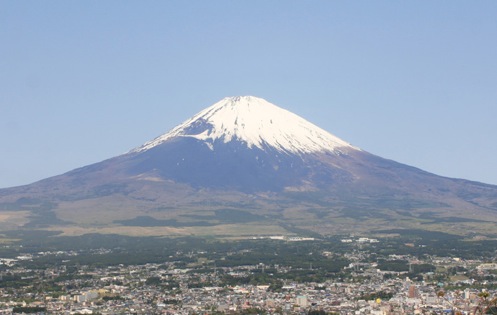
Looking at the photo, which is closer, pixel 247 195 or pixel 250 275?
pixel 250 275

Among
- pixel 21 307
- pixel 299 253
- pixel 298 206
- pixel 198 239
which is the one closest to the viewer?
pixel 21 307

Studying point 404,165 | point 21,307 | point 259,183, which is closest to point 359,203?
Result: point 259,183

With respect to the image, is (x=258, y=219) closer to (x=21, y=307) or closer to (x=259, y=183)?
(x=259, y=183)

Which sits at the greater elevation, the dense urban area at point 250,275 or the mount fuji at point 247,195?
the mount fuji at point 247,195

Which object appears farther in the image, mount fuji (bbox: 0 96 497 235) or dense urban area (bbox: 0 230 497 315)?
mount fuji (bbox: 0 96 497 235)

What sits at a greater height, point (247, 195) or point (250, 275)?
point (247, 195)
